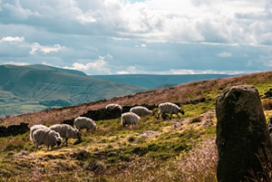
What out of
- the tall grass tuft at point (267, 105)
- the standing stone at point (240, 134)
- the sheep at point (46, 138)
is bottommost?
the sheep at point (46, 138)

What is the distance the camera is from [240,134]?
8.02 meters

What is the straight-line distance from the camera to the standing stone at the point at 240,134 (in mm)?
7863

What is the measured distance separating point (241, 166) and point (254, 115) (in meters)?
1.22

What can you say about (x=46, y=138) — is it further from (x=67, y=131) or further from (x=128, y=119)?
(x=128, y=119)

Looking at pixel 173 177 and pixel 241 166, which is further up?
pixel 241 166

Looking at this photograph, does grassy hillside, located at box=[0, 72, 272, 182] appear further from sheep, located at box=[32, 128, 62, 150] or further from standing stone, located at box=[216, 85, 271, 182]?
sheep, located at box=[32, 128, 62, 150]

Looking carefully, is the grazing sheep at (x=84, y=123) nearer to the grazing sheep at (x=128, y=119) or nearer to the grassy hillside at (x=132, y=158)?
the grassy hillside at (x=132, y=158)

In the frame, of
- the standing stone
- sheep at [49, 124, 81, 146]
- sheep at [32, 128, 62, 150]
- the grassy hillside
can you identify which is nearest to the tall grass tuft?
the grassy hillside

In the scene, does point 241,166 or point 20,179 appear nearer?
point 241,166

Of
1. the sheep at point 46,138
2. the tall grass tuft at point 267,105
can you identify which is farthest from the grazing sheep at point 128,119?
the tall grass tuft at point 267,105

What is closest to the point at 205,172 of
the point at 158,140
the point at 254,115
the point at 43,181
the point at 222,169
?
the point at 222,169

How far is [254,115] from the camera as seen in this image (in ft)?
26.3

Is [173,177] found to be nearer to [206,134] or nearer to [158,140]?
[206,134]

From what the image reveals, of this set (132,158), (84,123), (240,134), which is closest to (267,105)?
(132,158)
